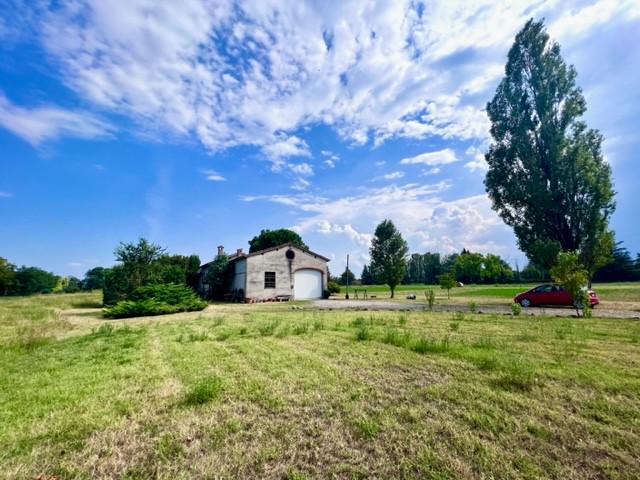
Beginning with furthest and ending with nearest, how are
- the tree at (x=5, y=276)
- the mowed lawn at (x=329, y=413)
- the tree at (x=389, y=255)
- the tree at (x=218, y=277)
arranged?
the tree at (x=5, y=276)
the tree at (x=389, y=255)
the tree at (x=218, y=277)
the mowed lawn at (x=329, y=413)

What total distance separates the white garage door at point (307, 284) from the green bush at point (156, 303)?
11.3m

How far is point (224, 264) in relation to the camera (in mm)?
29719

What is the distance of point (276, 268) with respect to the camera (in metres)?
27.8

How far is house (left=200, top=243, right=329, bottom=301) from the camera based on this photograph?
26.5 m

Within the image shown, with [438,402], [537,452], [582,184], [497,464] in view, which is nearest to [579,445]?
[537,452]

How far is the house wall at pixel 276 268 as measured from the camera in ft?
86.5

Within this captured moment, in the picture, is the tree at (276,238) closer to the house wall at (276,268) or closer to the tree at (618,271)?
the house wall at (276,268)

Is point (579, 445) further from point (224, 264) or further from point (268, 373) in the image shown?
point (224, 264)

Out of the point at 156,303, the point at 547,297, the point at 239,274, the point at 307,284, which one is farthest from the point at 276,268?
the point at 547,297

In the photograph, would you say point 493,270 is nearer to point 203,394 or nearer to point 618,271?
point 618,271

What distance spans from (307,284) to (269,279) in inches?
153

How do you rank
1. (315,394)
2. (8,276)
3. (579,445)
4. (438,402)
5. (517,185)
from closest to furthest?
(579,445) < (438,402) < (315,394) < (517,185) < (8,276)

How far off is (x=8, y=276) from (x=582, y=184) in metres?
72.2

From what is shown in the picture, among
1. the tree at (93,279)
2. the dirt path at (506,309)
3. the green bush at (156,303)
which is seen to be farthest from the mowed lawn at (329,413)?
the tree at (93,279)
